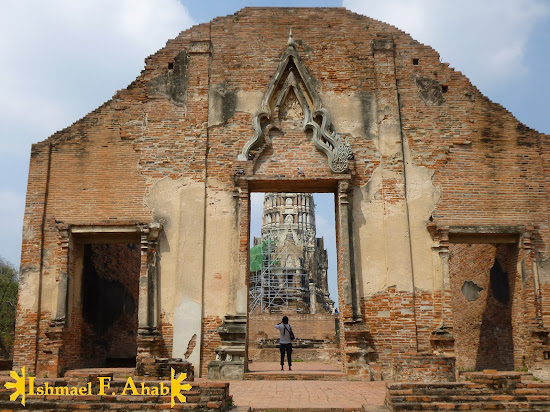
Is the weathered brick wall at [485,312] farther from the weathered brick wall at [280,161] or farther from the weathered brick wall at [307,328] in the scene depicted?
the weathered brick wall at [307,328]

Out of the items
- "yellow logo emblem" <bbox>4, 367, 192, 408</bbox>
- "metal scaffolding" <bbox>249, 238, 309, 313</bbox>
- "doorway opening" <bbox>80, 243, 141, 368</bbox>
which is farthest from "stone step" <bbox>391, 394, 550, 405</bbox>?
"metal scaffolding" <bbox>249, 238, 309, 313</bbox>

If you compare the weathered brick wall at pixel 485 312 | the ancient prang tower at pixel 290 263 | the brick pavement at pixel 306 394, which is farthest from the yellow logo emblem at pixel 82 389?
the ancient prang tower at pixel 290 263

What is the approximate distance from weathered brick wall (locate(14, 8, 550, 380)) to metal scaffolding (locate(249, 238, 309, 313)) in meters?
25.2

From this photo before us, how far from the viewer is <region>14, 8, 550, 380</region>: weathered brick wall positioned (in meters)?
11.5

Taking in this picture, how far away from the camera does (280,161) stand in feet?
40.1

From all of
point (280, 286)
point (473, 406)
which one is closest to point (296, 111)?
point (473, 406)

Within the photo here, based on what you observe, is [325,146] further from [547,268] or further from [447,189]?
[547,268]

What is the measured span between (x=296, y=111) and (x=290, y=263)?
3115cm

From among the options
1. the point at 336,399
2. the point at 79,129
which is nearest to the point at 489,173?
the point at 336,399

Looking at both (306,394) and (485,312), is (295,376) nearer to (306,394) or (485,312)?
(306,394)

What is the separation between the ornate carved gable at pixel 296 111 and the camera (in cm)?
1209

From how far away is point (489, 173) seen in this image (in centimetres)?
1208

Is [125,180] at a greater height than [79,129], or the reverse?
[79,129]

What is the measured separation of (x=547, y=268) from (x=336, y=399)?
247 inches
